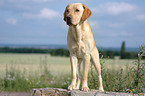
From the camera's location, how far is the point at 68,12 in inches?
133

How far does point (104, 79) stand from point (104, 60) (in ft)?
2.26

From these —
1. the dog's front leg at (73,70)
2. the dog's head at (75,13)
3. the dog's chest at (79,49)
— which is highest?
the dog's head at (75,13)

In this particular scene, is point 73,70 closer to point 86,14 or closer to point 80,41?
point 80,41

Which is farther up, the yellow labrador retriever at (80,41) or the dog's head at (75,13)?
the dog's head at (75,13)

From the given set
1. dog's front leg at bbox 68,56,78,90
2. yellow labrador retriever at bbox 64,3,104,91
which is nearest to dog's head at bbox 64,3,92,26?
yellow labrador retriever at bbox 64,3,104,91

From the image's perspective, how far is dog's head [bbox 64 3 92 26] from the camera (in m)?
3.27

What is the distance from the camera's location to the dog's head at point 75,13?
3268mm

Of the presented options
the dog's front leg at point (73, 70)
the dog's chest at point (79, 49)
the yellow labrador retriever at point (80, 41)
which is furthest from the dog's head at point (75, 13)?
the dog's front leg at point (73, 70)

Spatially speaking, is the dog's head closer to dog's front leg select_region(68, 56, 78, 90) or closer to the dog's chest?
the dog's chest

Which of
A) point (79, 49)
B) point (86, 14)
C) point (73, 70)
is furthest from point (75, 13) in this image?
point (73, 70)

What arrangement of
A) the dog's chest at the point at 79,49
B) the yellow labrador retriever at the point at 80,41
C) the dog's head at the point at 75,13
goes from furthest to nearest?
1. the dog's chest at the point at 79,49
2. the yellow labrador retriever at the point at 80,41
3. the dog's head at the point at 75,13

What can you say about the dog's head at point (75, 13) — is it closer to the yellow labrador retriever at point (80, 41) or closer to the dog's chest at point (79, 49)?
the yellow labrador retriever at point (80, 41)

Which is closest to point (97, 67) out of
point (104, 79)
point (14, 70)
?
point (104, 79)

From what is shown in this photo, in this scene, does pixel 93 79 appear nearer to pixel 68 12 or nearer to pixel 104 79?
pixel 104 79
